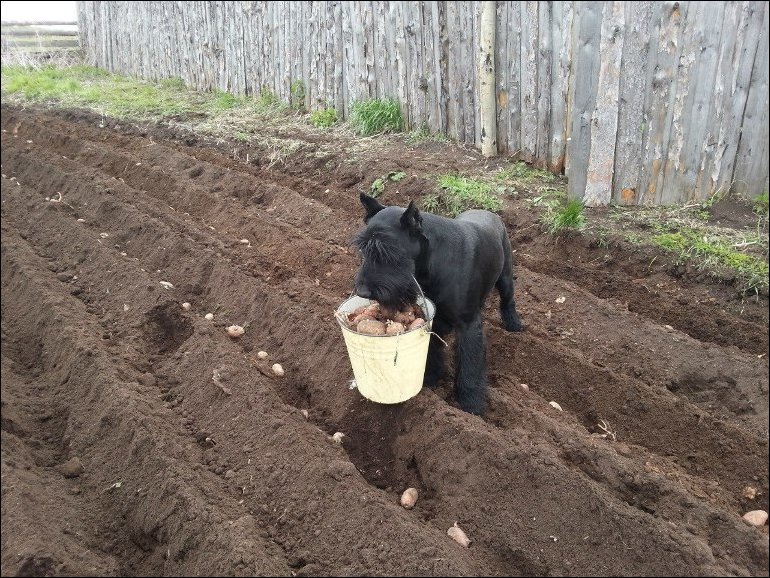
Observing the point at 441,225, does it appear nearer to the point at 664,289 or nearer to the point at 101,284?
the point at 664,289

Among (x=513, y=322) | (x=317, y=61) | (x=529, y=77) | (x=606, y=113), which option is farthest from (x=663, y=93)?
(x=317, y=61)

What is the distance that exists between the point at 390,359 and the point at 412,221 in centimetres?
91

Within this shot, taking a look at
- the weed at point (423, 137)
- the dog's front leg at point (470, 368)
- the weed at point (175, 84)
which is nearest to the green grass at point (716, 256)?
the dog's front leg at point (470, 368)

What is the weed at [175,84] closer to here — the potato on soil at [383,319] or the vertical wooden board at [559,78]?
the vertical wooden board at [559,78]

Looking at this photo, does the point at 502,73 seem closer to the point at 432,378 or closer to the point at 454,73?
the point at 454,73

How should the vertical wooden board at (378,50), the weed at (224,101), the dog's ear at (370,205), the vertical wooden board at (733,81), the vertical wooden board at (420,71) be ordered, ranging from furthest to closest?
the weed at (224,101) < the vertical wooden board at (378,50) < the vertical wooden board at (420,71) < the vertical wooden board at (733,81) < the dog's ear at (370,205)

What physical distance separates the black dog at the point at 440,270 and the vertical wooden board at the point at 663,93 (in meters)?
2.29

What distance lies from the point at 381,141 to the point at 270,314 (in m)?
5.19

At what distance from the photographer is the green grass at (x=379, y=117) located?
10148 millimetres

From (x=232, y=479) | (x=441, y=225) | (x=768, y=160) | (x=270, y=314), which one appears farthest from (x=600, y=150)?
(x=232, y=479)

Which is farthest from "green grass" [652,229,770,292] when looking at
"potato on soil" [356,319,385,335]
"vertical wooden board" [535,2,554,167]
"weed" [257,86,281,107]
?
"weed" [257,86,281,107]

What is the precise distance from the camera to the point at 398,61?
9.80m

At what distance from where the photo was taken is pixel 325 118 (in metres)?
11.4

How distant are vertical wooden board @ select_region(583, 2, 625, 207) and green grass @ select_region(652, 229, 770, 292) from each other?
41.5 inches
